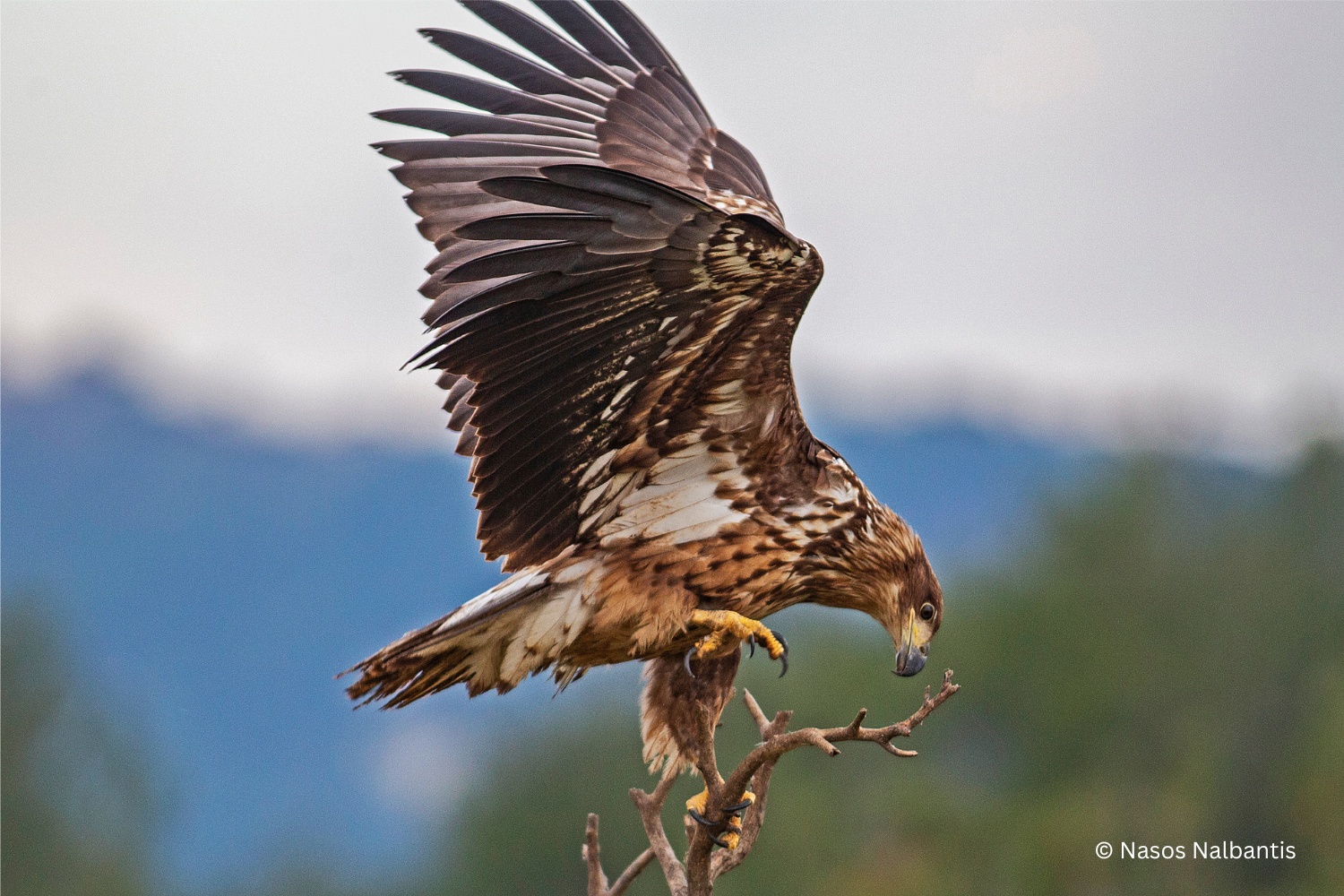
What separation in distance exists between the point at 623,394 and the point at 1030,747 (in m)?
43.9

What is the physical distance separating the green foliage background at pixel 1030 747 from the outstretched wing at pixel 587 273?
22.5 metres

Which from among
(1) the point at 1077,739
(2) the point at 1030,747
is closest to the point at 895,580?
(2) the point at 1030,747

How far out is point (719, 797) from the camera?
5.27 metres

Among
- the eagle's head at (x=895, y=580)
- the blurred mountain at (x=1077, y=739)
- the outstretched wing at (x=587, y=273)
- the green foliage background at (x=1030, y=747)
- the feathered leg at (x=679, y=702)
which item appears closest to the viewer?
the outstretched wing at (x=587, y=273)

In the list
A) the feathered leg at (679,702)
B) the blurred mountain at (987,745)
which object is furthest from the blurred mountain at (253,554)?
the feathered leg at (679,702)

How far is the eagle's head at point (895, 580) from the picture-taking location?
616 cm

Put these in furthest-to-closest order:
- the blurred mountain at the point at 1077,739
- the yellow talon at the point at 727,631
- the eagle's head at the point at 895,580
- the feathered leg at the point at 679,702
Answer: the blurred mountain at the point at 1077,739 → the eagle's head at the point at 895,580 → the feathered leg at the point at 679,702 → the yellow talon at the point at 727,631

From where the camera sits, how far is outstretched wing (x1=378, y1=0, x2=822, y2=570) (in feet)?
16.7

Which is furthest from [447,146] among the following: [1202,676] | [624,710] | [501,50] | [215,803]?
[215,803]

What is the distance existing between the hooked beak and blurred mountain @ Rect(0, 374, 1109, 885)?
251 ft

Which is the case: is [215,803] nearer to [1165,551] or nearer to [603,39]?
[1165,551]

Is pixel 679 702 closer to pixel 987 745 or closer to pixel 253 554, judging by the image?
pixel 987 745

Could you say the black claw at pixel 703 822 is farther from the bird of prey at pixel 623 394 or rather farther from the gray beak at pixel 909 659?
the gray beak at pixel 909 659

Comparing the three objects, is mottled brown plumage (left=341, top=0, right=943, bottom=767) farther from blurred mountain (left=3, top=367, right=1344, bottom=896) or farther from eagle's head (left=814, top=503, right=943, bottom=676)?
blurred mountain (left=3, top=367, right=1344, bottom=896)
